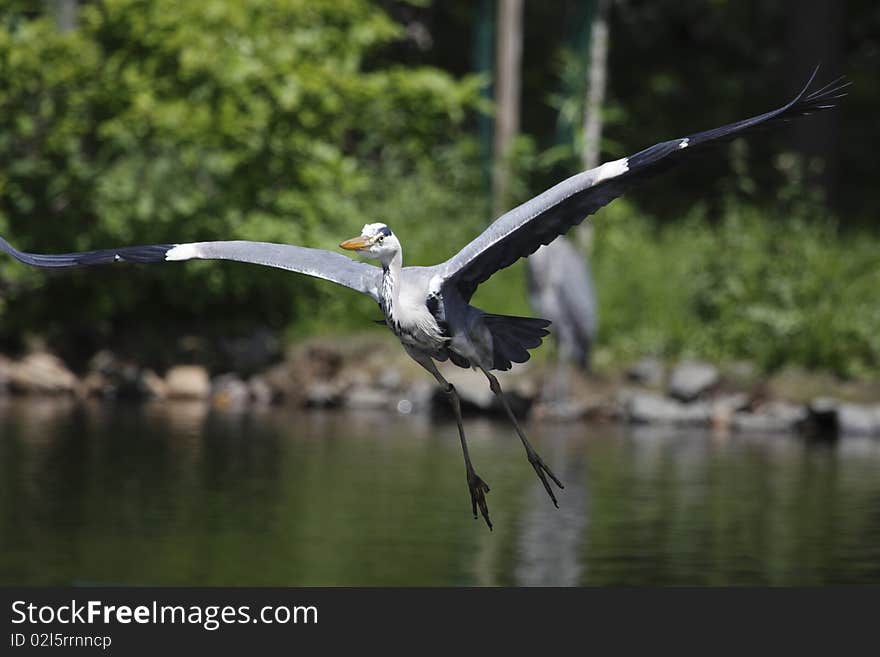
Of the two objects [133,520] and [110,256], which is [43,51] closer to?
[133,520]

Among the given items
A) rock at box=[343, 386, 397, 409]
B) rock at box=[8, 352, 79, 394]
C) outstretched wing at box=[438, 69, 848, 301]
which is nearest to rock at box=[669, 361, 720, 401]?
rock at box=[343, 386, 397, 409]

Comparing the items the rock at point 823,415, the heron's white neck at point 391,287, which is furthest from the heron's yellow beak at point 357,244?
the rock at point 823,415

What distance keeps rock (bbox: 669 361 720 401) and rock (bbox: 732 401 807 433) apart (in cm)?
68

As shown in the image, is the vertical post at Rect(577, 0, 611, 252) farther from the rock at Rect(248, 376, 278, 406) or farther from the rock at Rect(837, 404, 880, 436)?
the rock at Rect(837, 404, 880, 436)

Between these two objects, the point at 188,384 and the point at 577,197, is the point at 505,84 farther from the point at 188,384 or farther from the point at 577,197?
the point at 577,197

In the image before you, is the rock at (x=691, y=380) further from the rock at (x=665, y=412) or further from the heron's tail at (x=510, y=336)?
the heron's tail at (x=510, y=336)

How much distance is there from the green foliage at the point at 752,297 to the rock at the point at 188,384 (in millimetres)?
6456

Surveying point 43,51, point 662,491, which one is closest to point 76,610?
point 662,491

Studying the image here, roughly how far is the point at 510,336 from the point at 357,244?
1260 millimetres

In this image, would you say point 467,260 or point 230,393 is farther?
point 230,393

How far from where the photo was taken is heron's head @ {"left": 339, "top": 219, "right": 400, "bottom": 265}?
9.23 m

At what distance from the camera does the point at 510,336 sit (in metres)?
9.97

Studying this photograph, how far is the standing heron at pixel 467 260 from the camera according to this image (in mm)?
8688

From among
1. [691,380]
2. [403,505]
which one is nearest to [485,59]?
[691,380]
